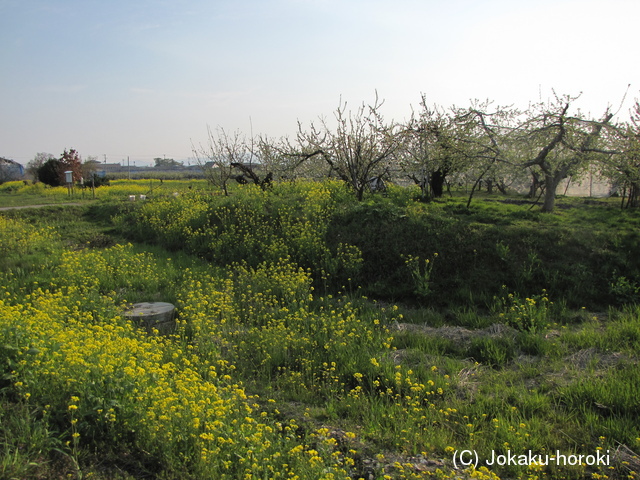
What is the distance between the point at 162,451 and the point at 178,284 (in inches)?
216

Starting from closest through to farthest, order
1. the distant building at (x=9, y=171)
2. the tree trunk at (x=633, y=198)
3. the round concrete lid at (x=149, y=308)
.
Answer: the round concrete lid at (x=149, y=308) → the tree trunk at (x=633, y=198) → the distant building at (x=9, y=171)

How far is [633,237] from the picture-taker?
27.1 feet

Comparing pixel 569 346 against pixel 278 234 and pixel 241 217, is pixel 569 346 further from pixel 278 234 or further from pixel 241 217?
pixel 241 217

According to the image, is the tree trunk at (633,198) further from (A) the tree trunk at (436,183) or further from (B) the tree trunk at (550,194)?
(A) the tree trunk at (436,183)

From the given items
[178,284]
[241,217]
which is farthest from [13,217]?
[178,284]

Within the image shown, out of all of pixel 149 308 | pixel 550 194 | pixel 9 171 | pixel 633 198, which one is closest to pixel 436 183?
pixel 550 194

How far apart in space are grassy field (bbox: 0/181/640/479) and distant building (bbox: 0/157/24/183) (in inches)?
1443

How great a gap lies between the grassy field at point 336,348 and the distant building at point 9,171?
36646 mm

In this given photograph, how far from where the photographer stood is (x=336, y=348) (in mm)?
5691

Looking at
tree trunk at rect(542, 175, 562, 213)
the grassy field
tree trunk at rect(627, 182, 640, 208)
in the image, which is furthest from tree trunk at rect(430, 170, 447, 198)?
tree trunk at rect(627, 182, 640, 208)

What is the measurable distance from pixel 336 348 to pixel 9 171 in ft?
158

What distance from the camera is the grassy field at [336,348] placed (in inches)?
140

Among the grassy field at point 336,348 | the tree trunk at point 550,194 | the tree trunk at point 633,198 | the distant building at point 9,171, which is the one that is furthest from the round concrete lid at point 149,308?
the distant building at point 9,171

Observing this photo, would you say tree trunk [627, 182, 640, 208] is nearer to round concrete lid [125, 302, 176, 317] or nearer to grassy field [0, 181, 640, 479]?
grassy field [0, 181, 640, 479]
